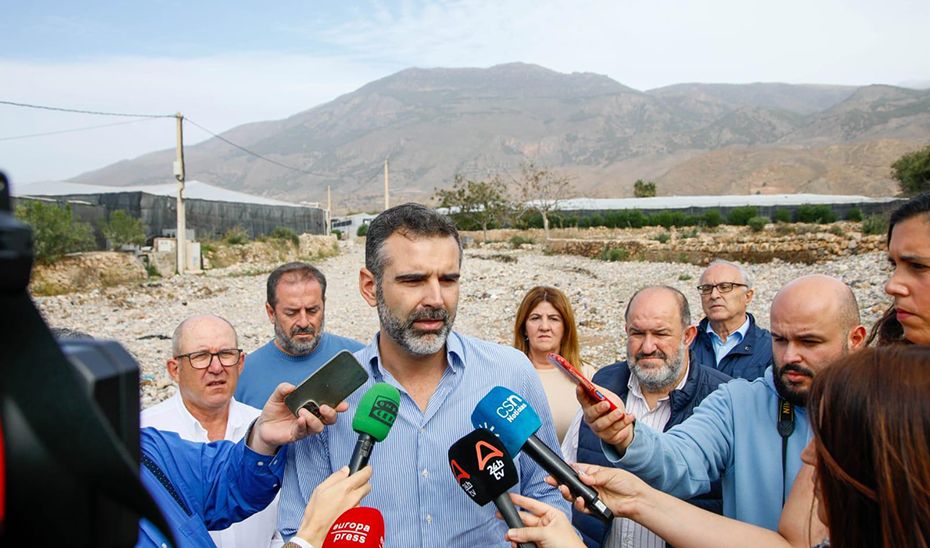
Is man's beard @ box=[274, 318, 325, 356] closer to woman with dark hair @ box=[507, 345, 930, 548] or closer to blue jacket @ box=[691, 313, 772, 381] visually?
blue jacket @ box=[691, 313, 772, 381]

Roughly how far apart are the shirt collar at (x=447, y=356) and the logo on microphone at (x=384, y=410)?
1.03ft

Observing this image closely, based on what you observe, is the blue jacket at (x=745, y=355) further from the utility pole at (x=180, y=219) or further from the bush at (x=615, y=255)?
the bush at (x=615, y=255)

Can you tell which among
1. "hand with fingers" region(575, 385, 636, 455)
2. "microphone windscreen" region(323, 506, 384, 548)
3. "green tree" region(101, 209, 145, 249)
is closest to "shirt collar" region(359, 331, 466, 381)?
"hand with fingers" region(575, 385, 636, 455)

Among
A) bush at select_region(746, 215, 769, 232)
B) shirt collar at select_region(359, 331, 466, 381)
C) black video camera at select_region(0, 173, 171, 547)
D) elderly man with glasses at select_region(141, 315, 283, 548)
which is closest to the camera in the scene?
black video camera at select_region(0, 173, 171, 547)

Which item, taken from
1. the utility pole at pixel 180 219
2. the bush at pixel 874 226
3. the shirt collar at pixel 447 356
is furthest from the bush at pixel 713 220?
the shirt collar at pixel 447 356

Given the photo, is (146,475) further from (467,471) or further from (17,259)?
(17,259)

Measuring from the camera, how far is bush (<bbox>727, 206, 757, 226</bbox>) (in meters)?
45.2

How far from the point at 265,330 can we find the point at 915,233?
13460mm

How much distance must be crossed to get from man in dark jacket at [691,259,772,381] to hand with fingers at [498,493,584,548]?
307 cm

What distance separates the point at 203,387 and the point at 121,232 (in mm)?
25810

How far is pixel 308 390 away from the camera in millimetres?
2148

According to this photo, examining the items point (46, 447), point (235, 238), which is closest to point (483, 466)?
point (46, 447)

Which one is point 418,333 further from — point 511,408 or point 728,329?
point 728,329

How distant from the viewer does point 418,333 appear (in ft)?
7.98
